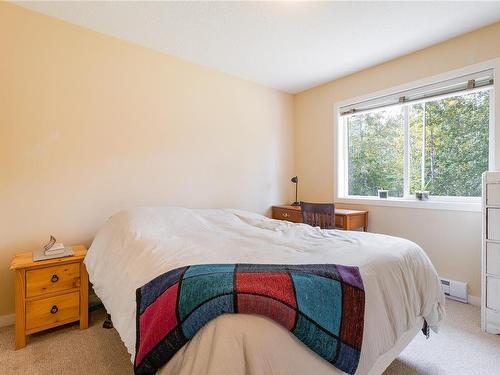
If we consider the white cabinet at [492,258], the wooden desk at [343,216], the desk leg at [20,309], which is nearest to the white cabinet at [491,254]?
the white cabinet at [492,258]

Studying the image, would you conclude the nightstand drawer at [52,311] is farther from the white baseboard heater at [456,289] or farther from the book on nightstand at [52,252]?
the white baseboard heater at [456,289]

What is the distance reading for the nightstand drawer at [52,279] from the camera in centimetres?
175

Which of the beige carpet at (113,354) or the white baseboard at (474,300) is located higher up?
the white baseboard at (474,300)

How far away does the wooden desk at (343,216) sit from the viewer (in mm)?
2775

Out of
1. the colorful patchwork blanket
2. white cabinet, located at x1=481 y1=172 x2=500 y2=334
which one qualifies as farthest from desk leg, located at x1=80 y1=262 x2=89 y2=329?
white cabinet, located at x1=481 y1=172 x2=500 y2=334

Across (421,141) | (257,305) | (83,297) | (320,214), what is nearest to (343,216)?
(320,214)

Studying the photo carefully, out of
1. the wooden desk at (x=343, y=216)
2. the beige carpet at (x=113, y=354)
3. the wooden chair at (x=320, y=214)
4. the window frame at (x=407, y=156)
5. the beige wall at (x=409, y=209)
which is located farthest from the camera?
the wooden desk at (x=343, y=216)

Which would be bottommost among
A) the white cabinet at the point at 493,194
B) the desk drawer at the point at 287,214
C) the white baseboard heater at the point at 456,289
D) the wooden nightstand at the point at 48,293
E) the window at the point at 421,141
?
the white baseboard heater at the point at 456,289

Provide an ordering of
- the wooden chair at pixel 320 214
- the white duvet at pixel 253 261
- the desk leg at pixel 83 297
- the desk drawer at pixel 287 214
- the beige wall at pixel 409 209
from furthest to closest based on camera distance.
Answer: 1. the desk drawer at pixel 287 214
2. the wooden chair at pixel 320 214
3. the beige wall at pixel 409 209
4. the desk leg at pixel 83 297
5. the white duvet at pixel 253 261

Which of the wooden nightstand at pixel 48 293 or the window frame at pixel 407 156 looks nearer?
the wooden nightstand at pixel 48 293

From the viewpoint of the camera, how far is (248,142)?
3.30 m

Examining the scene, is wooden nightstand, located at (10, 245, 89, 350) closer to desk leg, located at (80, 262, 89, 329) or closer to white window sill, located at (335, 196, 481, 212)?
desk leg, located at (80, 262, 89, 329)

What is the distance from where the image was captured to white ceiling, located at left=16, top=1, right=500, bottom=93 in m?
1.96

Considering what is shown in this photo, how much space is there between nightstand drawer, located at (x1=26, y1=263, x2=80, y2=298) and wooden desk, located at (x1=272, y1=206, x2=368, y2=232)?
87.8 inches
